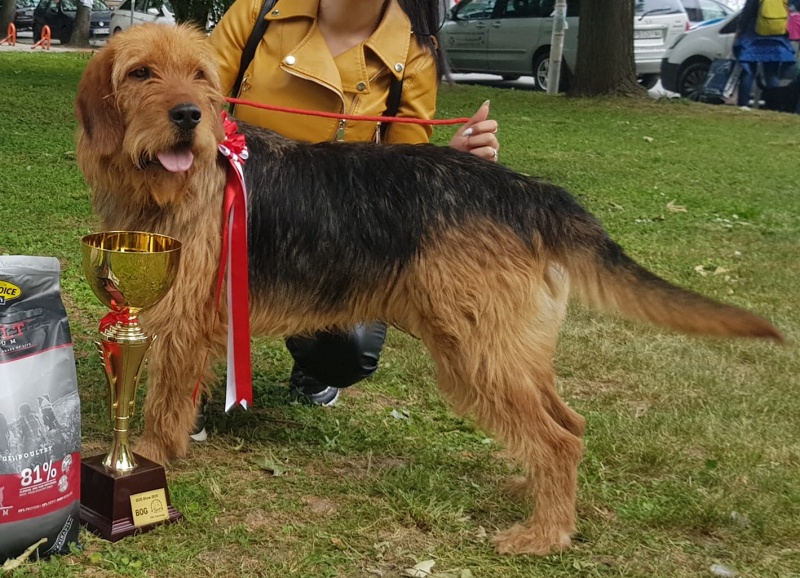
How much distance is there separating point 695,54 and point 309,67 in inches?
659

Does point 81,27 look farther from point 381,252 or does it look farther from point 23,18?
point 381,252

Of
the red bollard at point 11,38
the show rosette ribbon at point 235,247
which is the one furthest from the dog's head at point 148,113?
the red bollard at point 11,38

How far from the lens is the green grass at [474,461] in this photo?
3109mm

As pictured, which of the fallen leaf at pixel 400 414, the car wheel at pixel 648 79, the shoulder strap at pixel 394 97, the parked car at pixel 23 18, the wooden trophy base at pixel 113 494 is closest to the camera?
the wooden trophy base at pixel 113 494

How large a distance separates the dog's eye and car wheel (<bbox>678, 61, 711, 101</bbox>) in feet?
58.0

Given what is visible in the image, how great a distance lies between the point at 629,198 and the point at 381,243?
263 inches

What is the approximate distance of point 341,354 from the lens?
4242mm

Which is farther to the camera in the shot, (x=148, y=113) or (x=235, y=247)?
(x=235, y=247)

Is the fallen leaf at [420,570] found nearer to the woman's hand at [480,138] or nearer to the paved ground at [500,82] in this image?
the woman's hand at [480,138]

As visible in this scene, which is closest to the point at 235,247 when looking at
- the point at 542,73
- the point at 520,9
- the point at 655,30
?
the point at 542,73

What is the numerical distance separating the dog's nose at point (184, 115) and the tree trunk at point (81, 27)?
93.4 feet

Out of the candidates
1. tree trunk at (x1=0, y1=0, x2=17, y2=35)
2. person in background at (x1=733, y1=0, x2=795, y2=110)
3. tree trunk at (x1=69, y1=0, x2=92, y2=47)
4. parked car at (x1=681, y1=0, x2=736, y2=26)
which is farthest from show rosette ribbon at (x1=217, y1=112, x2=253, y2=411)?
tree trunk at (x1=0, y1=0, x2=17, y2=35)

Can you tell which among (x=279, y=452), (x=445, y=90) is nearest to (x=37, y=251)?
(x=279, y=452)

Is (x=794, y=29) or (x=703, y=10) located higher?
(x=703, y=10)
